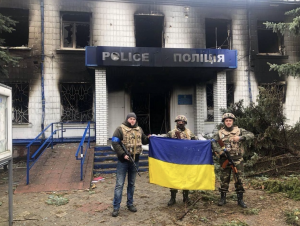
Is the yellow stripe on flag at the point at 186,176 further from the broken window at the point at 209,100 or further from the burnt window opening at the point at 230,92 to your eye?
the burnt window opening at the point at 230,92

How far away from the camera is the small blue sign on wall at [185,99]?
10.2 meters

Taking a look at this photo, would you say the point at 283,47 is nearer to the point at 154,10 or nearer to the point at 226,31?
the point at 226,31

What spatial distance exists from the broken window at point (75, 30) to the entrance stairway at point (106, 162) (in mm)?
4785

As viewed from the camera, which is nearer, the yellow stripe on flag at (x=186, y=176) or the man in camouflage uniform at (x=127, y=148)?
the man in camouflage uniform at (x=127, y=148)

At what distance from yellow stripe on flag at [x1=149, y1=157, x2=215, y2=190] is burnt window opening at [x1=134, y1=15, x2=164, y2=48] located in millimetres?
7040

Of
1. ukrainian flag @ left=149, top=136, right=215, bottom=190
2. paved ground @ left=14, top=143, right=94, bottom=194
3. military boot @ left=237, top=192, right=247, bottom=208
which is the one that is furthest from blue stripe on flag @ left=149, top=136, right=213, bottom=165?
paved ground @ left=14, top=143, right=94, bottom=194

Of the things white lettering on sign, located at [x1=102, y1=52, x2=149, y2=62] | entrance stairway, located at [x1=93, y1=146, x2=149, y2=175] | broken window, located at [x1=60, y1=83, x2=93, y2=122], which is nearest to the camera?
entrance stairway, located at [x1=93, y1=146, x2=149, y2=175]

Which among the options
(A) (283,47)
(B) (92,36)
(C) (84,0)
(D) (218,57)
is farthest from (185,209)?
(A) (283,47)

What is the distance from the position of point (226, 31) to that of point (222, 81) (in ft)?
11.4

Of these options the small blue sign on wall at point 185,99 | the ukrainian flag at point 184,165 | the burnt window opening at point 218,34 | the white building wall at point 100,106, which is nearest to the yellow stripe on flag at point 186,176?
the ukrainian flag at point 184,165

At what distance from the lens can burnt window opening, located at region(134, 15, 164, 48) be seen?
10.1 meters

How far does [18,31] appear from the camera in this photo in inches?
373

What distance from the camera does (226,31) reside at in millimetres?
10719

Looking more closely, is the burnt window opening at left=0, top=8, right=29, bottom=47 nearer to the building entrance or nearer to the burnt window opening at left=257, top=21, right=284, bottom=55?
the building entrance
